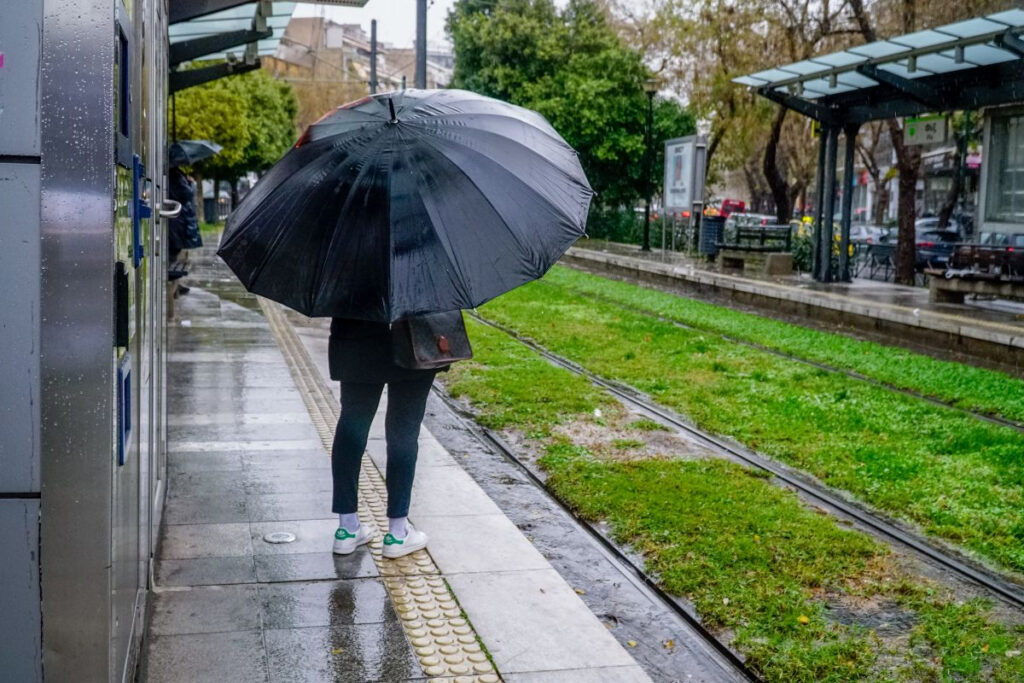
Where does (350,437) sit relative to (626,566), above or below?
above

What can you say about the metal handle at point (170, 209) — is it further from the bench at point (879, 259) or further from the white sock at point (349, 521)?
the bench at point (879, 259)

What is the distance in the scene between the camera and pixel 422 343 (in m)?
4.77

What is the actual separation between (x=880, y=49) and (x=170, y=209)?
44.1 feet

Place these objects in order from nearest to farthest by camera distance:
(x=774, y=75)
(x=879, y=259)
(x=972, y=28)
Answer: (x=972, y=28) < (x=774, y=75) < (x=879, y=259)

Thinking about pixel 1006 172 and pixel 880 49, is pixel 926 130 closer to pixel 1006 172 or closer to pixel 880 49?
pixel 1006 172

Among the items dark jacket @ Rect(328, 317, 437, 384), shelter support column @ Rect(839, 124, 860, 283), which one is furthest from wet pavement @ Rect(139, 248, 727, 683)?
shelter support column @ Rect(839, 124, 860, 283)

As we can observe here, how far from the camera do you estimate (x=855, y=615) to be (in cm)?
491

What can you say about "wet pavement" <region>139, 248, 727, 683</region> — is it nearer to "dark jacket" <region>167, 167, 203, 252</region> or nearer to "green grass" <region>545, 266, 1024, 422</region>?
"green grass" <region>545, 266, 1024, 422</region>

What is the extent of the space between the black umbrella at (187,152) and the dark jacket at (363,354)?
31.5 ft

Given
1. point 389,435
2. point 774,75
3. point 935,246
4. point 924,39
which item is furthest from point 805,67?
point 389,435

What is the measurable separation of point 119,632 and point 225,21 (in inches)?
505

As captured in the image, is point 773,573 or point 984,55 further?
point 984,55

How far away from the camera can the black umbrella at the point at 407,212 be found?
14.4 ft

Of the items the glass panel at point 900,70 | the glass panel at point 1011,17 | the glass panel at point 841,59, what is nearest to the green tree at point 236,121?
the glass panel at point 841,59
